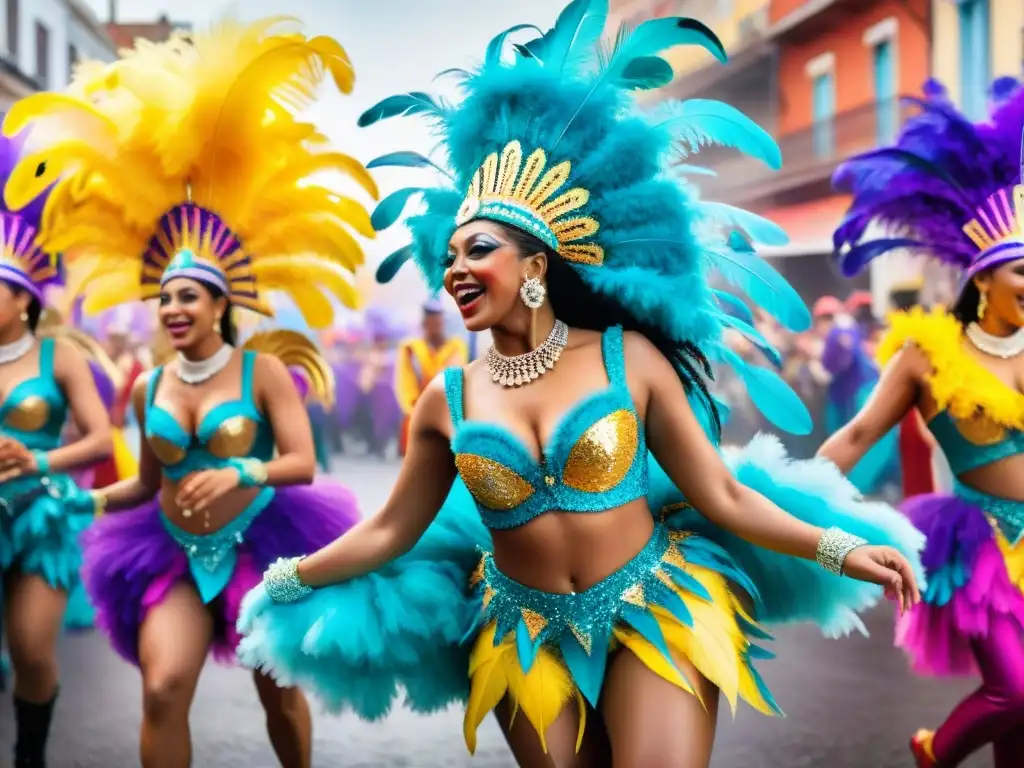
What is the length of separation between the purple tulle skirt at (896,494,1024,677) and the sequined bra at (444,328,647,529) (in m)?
1.45

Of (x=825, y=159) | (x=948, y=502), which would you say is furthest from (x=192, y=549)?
(x=825, y=159)

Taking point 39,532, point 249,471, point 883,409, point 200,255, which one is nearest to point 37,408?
point 39,532

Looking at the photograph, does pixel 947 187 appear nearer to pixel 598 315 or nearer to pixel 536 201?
pixel 598 315

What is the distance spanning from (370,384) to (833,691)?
1068 centimetres

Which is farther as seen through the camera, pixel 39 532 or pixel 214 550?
pixel 39 532

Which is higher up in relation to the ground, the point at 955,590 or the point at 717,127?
the point at 717,127

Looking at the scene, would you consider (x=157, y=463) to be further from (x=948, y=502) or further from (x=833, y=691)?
(x=833, y=691)

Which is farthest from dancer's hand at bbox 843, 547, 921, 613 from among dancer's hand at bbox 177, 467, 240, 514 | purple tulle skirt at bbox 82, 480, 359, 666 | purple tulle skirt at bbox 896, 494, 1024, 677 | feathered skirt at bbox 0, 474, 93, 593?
feathered skirt at bbox 0, 474, 93, 593

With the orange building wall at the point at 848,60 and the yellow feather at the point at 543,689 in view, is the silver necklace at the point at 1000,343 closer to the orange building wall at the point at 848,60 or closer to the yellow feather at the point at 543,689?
the yellow feather at the point at 543,689

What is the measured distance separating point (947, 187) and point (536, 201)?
6.08 ft

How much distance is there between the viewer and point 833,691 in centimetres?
540

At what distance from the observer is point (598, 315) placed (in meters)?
2.78

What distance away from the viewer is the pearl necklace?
4.33m

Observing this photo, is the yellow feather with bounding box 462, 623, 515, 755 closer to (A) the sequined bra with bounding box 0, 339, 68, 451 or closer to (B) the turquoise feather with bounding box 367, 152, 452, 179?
(B) the turquoise feather with bounding box 367, 152, 452, 179
